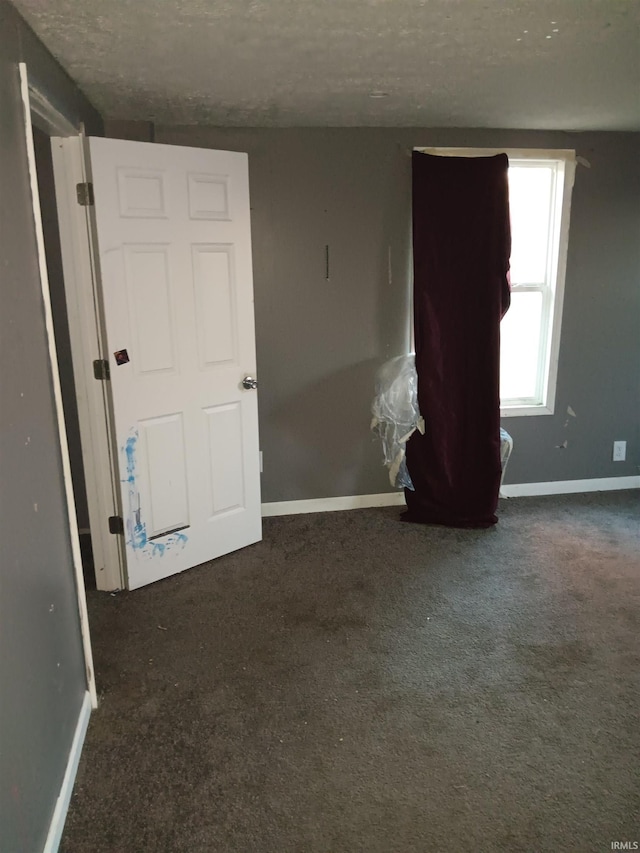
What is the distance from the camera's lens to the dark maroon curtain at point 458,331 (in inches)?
136

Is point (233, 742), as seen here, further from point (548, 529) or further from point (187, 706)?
point (548, 529)


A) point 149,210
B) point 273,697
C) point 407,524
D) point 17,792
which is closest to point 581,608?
point 407,524

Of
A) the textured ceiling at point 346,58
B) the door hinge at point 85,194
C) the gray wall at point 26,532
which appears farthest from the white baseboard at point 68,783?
the textured ceiling at point 346,58

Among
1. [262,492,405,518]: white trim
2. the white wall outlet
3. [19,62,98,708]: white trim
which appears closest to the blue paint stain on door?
[19,62,98,708]: white trim

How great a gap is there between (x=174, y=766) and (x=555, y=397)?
121 inches

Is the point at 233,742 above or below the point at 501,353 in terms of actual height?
below

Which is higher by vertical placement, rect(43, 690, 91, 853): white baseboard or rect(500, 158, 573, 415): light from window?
rect(500, 158, 573, 415): light from window

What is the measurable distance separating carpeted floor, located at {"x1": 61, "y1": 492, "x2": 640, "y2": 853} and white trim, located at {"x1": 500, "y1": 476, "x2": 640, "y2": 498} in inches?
26.8

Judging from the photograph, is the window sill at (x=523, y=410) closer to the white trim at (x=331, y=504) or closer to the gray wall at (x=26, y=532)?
the white trim at (x=331, y=504)

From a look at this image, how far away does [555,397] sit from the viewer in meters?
3.97

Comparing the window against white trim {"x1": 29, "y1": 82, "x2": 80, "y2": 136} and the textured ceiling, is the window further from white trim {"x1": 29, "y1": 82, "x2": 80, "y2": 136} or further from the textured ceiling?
white trim {"x1": 29, "y1": 82, "x2": 80, "y2": 136}

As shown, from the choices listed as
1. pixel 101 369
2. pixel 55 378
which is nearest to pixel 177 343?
pixel 101 369

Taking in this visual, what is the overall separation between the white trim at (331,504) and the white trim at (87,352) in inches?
43.1

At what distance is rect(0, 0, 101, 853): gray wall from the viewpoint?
4.69ft
